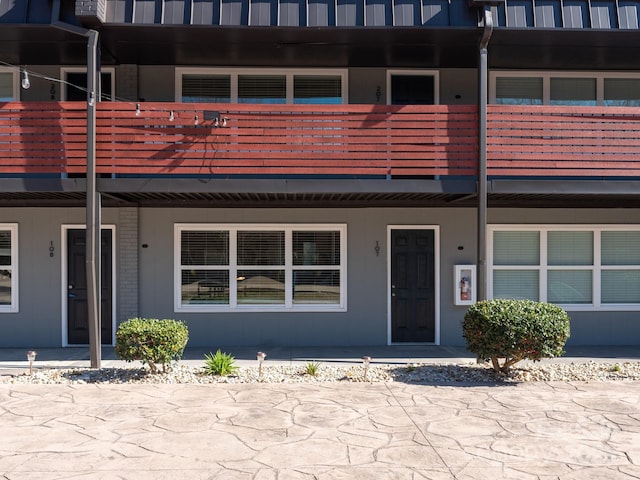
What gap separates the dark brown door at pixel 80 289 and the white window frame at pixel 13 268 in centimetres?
93

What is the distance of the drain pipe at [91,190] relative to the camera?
27.5 feet

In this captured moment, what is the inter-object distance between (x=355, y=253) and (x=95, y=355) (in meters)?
4.84

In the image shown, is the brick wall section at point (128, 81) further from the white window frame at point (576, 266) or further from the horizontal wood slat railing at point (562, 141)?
the white window frame at point (576, 266)

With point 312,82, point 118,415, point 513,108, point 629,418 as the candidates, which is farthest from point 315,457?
point 312,82

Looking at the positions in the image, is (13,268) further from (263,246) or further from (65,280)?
(263,246)

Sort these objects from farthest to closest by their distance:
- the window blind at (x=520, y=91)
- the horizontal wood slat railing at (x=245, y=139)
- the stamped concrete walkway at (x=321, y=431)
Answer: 1. the window blind at (x=520, y=91)
2. the horizontal wood slat railing at (x=245, y=139)
3. the stamped concrete walkway at (x=321, y=431)

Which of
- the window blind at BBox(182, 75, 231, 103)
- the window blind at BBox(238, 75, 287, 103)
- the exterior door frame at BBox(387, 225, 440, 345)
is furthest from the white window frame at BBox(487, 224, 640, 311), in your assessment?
the window blind at BBox(182, 75, 231, 103)

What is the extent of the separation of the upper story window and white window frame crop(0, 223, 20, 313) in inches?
96.0

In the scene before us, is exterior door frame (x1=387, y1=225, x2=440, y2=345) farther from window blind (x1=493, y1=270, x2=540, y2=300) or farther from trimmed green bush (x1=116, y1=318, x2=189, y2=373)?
trimmed green bush (x1=116, y1=318, x2=189, y2=373)

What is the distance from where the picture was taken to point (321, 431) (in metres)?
5.79

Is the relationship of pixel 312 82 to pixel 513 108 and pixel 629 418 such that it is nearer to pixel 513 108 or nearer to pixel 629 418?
pixel 513 108

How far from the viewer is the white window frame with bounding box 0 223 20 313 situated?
10.2 metres

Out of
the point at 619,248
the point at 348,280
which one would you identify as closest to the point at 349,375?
the point at 348,280

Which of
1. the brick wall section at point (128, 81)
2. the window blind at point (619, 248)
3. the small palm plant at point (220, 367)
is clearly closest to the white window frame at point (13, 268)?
the brick wall section at point (128, 81)
